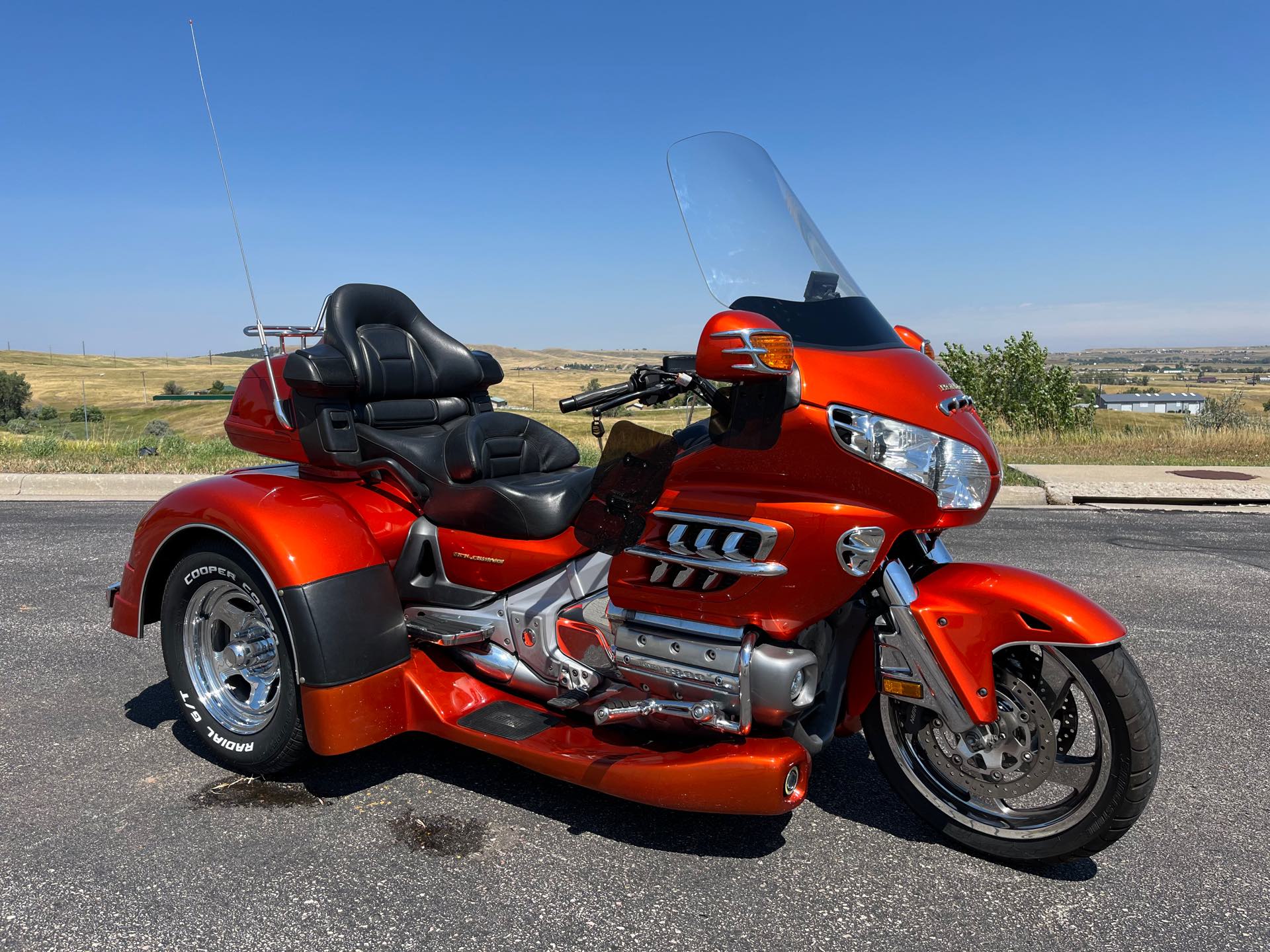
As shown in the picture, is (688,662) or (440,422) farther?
(440,422)

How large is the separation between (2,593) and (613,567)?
5133 millimetres

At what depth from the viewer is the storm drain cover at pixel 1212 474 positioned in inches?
445

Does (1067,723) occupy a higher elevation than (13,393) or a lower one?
higher

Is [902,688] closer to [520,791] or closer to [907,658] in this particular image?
[907,658]

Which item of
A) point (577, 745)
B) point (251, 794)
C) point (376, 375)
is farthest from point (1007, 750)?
point (376, 375)

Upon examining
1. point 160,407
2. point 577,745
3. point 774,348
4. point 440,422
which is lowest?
point 160,407

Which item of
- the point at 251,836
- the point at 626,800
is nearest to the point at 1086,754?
the point at 626,800

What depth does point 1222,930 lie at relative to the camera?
102 inches

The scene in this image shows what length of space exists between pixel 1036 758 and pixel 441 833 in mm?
1915

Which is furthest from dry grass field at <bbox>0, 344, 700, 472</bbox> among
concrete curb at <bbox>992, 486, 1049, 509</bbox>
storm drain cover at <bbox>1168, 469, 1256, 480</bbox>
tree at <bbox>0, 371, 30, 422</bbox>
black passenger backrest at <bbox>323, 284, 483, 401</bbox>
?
storm drain cover at <bbox>1168, 469, 1256, 480</bbox>

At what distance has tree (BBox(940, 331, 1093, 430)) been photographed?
72.6 ft

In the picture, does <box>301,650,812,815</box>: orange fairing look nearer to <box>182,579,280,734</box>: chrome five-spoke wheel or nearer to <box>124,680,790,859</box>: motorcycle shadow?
<box>124,680,790,859</box>: motorcycle shadow

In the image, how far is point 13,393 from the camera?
187 feet

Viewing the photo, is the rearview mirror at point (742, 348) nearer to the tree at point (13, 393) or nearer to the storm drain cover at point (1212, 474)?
the storm drain cover at point (1212, 474)
